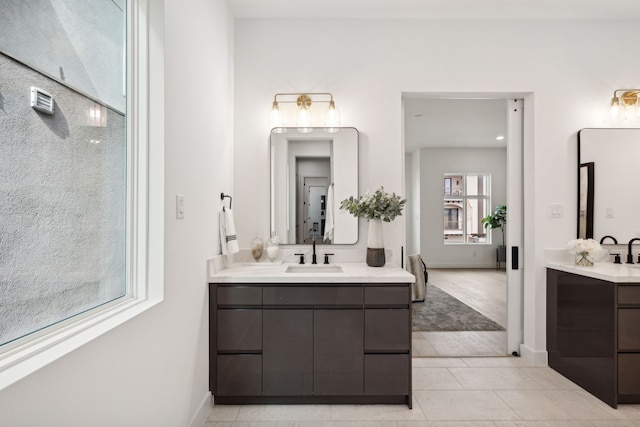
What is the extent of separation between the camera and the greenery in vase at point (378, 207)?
8.07ft

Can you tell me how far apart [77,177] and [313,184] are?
1776mm

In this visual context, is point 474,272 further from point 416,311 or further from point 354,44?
point 354,44

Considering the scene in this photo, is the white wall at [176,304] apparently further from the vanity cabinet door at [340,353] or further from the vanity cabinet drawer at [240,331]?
the vanity cabinet door at [340,353]

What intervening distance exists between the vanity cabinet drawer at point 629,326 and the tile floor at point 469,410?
431mm

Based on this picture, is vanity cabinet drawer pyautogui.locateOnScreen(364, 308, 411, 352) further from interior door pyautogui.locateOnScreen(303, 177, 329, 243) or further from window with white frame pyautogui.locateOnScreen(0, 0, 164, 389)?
window with white frame pyautogui.locateOnScreen(0, 0, 164, 389)

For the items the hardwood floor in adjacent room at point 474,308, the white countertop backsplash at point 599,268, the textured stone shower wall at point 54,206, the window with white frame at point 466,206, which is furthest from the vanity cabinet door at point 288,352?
the window with white frame at point 466,206

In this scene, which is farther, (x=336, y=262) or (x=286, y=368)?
(x=336, y=262)

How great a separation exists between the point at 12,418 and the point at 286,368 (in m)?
1.51

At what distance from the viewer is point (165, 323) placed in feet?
4.98

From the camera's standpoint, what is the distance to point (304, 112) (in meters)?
2.63

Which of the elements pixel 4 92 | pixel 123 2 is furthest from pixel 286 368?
pixel 123 2

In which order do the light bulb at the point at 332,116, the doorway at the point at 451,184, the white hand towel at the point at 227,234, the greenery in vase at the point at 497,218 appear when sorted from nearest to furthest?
the white hand towel at the point at 227,234, the light bulb at the point at 332,116, the doorway at the point at 451,184, the greenery in vase at the point at 497,218

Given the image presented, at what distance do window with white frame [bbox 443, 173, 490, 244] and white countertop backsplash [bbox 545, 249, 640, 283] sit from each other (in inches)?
206

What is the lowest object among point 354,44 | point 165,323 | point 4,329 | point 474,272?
point 474,272
